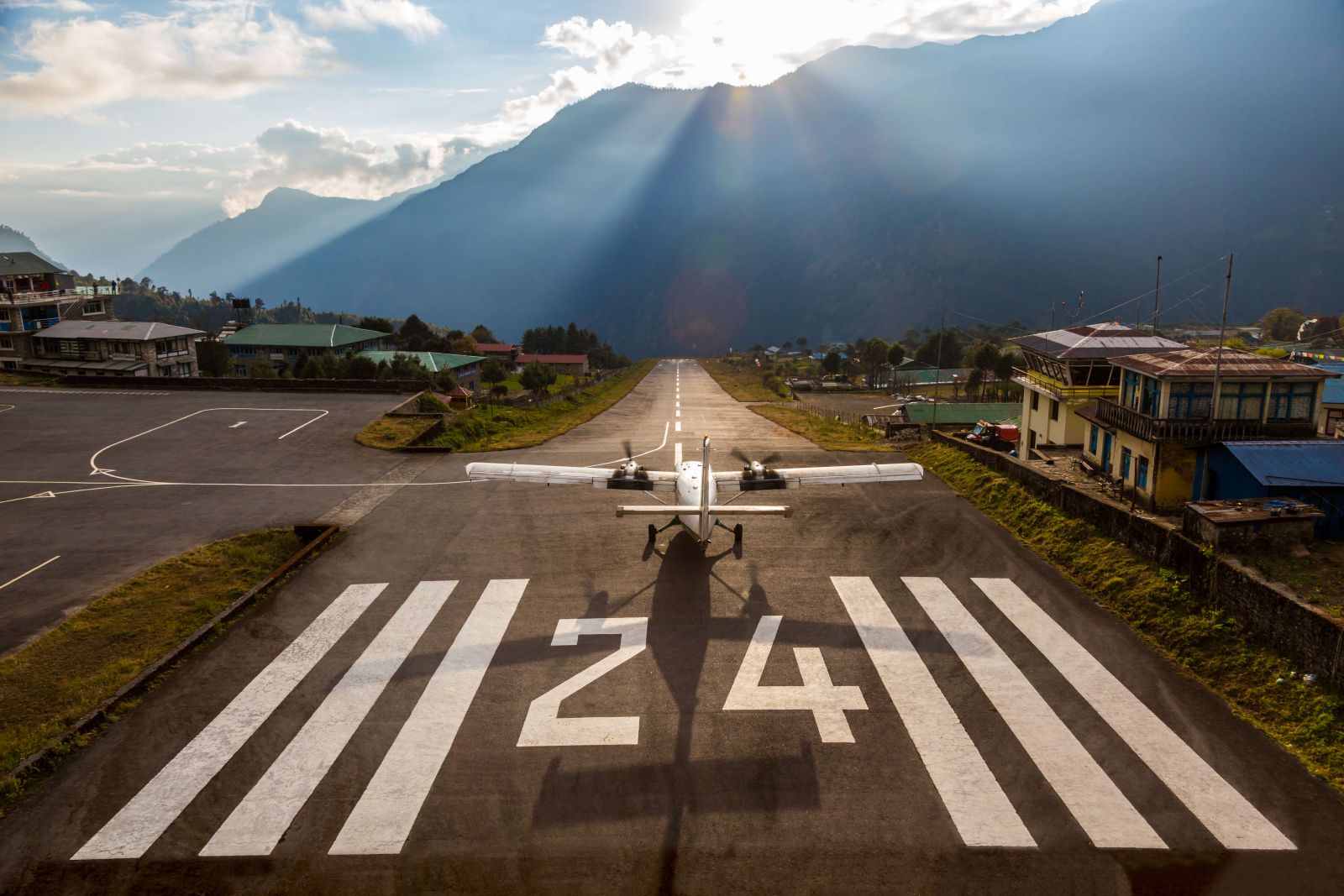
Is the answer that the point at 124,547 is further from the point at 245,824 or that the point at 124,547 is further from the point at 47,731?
the point at 245,824

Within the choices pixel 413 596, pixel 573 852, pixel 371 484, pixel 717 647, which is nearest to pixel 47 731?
pixel 413 596

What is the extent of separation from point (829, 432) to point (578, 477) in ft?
129

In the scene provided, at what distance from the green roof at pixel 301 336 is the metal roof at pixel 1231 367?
428 ft

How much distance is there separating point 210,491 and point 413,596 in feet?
70.4

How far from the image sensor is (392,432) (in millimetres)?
56281

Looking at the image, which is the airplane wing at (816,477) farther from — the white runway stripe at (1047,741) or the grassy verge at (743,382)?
the grassy verge at (743,382)

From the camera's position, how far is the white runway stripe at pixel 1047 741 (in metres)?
16.6

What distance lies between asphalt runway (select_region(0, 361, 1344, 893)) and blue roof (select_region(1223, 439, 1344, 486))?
8.51 meters

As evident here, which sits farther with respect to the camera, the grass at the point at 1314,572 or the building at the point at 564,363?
the building at the point at 564,363

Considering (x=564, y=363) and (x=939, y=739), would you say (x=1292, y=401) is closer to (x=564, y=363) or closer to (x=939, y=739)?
(x=939, y=739)

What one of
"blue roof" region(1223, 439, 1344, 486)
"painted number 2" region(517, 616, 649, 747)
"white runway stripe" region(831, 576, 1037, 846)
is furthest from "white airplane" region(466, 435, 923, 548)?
"blue roof" region(1223, 439, 1344, 486)

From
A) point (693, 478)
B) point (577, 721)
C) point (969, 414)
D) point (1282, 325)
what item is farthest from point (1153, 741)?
point (1282, 325)

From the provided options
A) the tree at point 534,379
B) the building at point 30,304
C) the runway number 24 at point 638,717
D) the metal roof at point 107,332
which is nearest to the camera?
the runway number 24 at point 638,717

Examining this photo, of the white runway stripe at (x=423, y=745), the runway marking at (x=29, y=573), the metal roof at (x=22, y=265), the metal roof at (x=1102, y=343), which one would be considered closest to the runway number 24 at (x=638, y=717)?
the white runway stripe at (x=423, y=745)
